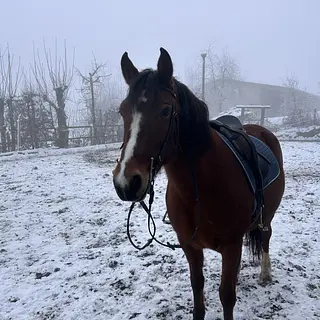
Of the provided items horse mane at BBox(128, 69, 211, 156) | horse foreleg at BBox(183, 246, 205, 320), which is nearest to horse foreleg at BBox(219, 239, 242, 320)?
horse foreleg at BBox(183, 246, 205, 320)

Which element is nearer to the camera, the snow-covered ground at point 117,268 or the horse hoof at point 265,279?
the snow-covered ground at point 117,268

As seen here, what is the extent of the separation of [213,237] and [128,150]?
1041mm

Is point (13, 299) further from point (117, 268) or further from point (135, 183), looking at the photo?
point (135, 183)

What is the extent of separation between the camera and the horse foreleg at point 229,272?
2104 mm

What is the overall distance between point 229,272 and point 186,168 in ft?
3.02

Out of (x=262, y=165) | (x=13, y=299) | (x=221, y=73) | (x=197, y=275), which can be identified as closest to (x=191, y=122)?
(x=262, y=165)

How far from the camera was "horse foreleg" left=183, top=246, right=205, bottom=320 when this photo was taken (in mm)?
2398

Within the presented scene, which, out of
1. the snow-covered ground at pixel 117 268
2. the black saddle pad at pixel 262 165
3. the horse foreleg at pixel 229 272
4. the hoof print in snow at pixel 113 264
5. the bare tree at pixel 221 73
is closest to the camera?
the horse foreleg at pixel 229 272

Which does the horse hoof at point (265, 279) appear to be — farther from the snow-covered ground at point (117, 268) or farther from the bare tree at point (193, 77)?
the bare tree at point (193, 77)

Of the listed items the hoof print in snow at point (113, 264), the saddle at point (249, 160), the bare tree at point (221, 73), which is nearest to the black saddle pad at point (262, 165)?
the saddle at point (249, 160)

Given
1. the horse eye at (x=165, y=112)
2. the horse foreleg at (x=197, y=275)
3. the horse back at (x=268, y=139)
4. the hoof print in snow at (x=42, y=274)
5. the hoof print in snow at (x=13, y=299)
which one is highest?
A: the horse eye at (x=165, y=112)

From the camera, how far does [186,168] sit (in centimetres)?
187

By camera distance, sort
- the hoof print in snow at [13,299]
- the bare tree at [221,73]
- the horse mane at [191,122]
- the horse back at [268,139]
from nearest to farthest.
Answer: the horse mane at [191,122]
the hoof print in snow at [13,299]
the horse back at [268,139]
the bare tree at [221,73]

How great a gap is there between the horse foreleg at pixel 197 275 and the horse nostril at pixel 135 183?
1156mm
